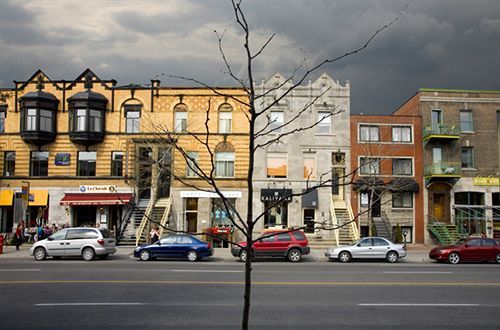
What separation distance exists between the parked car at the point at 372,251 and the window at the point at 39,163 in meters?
22.9

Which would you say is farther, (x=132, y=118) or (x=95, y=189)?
(x=132, y=118)

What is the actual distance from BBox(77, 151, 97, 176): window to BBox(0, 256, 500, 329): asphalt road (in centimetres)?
1577

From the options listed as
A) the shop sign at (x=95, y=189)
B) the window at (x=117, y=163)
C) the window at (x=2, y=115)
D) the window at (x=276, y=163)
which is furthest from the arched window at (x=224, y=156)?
the window at (x=2, y=115)

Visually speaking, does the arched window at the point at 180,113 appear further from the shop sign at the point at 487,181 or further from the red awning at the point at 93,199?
the shop sign at the point at 487,181

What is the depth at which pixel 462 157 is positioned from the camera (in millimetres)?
34812

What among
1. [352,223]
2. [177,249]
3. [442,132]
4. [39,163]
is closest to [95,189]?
[39,163]

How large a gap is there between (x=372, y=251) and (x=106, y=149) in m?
21.1

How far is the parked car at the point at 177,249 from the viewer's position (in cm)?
2297

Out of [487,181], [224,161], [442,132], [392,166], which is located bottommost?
[487,181]

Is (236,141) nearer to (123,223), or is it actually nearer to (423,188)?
(123,223)

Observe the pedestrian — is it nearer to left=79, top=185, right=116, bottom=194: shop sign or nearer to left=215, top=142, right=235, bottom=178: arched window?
left=79, top=185, right=116, bottom=194: shop sign

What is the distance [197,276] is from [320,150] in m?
19.7

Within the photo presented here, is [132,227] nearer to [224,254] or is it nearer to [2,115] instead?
[224,254]

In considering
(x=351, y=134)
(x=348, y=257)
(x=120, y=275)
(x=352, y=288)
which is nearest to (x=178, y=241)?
(x=120, y=275)
